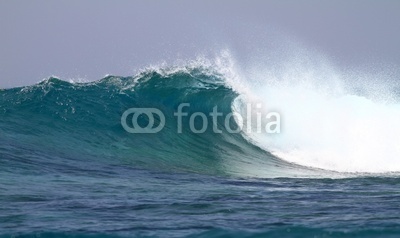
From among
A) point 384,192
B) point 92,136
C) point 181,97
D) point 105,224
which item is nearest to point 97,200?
point 105,224

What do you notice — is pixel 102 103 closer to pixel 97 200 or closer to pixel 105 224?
pixel 97 200

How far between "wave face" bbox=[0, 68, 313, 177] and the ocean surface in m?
0.05

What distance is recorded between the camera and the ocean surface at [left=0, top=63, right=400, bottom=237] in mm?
8672

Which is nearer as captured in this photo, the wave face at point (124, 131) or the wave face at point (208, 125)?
the wave face at point (124, 131)

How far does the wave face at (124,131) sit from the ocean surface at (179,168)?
5cm

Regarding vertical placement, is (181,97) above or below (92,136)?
above

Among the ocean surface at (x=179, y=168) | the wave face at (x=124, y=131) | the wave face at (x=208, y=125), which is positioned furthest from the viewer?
the wave face at (x=208, y=125)

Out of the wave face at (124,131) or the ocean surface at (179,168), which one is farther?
the wave face at (124,131)

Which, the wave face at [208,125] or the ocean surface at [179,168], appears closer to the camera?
the ocean surface at [179,168]

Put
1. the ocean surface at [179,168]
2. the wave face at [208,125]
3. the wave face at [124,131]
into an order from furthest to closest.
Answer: the wave face at [208,125]
the wave face at [124,131]
the ocean surface at [179,168]

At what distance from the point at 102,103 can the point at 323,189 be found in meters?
11.1

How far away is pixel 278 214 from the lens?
9445 mm

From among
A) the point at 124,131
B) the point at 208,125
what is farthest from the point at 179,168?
the point at 208,125

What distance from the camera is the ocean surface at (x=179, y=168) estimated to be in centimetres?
867
